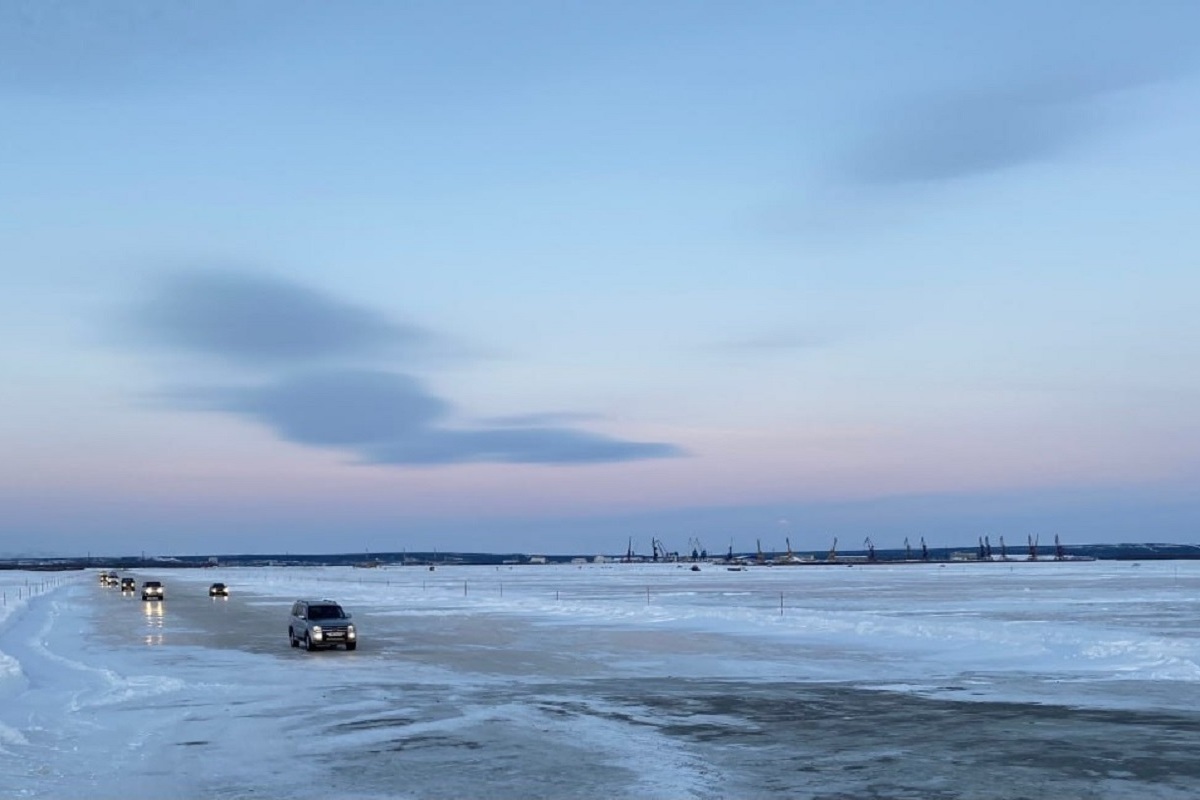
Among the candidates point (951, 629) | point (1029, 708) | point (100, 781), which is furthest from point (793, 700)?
point (951, 629)

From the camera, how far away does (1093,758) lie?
57.7 ft

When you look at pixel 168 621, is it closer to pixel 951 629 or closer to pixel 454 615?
pixel 454 615

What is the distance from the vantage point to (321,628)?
38.6m

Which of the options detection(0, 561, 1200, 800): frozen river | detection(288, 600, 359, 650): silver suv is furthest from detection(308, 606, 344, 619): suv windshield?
detection(0, 561, 1200, 800): frozen river

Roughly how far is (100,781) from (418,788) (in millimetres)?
4164

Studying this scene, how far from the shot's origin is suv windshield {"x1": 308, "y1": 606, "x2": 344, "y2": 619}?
39.7 meters

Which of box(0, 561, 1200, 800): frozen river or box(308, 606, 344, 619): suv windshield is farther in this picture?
box(308, 606, 344, 619): suv windshield

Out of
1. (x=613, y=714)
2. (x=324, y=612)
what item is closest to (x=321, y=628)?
(x=324, y=612)

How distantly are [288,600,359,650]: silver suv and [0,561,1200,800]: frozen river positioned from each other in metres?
0.79

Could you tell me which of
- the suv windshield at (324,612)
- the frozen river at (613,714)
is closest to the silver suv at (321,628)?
the suv windshield at (324,612)

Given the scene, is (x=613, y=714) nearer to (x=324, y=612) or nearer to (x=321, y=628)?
(x=321, y=628)

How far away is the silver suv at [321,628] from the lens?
38.6m

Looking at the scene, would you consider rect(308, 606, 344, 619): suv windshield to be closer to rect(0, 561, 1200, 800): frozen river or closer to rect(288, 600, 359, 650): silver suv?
rect(288, 600, 359, 650): silver suv

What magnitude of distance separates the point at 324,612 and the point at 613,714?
1947 centimetres
